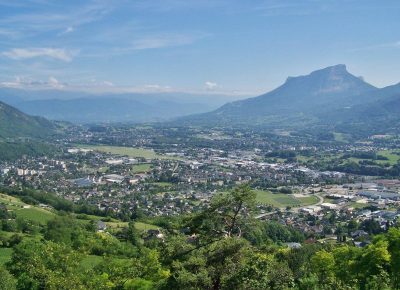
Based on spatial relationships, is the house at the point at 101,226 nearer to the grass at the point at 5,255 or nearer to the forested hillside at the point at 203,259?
the forested hillside at the point at 203,259

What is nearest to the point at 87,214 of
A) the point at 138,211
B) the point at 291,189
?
the point at 138,211

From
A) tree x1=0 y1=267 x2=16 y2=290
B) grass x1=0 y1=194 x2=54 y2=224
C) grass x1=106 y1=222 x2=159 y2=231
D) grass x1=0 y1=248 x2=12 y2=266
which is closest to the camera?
tree x1=0 y1=267 x2=16 y2=290

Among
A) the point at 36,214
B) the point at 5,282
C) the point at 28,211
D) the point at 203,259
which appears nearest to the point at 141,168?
the point at 28,211

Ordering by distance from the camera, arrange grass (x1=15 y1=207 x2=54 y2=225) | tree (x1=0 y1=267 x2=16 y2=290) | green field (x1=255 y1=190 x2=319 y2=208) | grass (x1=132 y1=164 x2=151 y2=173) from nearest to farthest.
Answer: tree (x1=0 y1=267 x2=16 y2=290) < grass (x1=15 y1=207 x2=54 y2=225) < green field (x1=255 y1=190 x2=319 y2=208) < grass (x1=132 y1=164 x2=151 y2=173)

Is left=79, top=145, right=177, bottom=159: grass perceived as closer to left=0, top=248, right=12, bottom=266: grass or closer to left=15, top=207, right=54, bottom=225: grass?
left=15, top=207, right=54, bottom=225: grass

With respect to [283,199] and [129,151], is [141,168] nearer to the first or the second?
[129,151]

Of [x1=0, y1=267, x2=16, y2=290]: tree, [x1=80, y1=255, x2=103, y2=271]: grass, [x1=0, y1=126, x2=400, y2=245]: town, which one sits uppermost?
[x1=0, y1=267, x2=16, y2=290]: tree

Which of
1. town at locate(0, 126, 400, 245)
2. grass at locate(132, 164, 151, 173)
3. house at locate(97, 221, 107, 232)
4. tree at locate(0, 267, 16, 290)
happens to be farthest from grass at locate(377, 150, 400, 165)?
tree at locate(0, 267, 16, 290)
